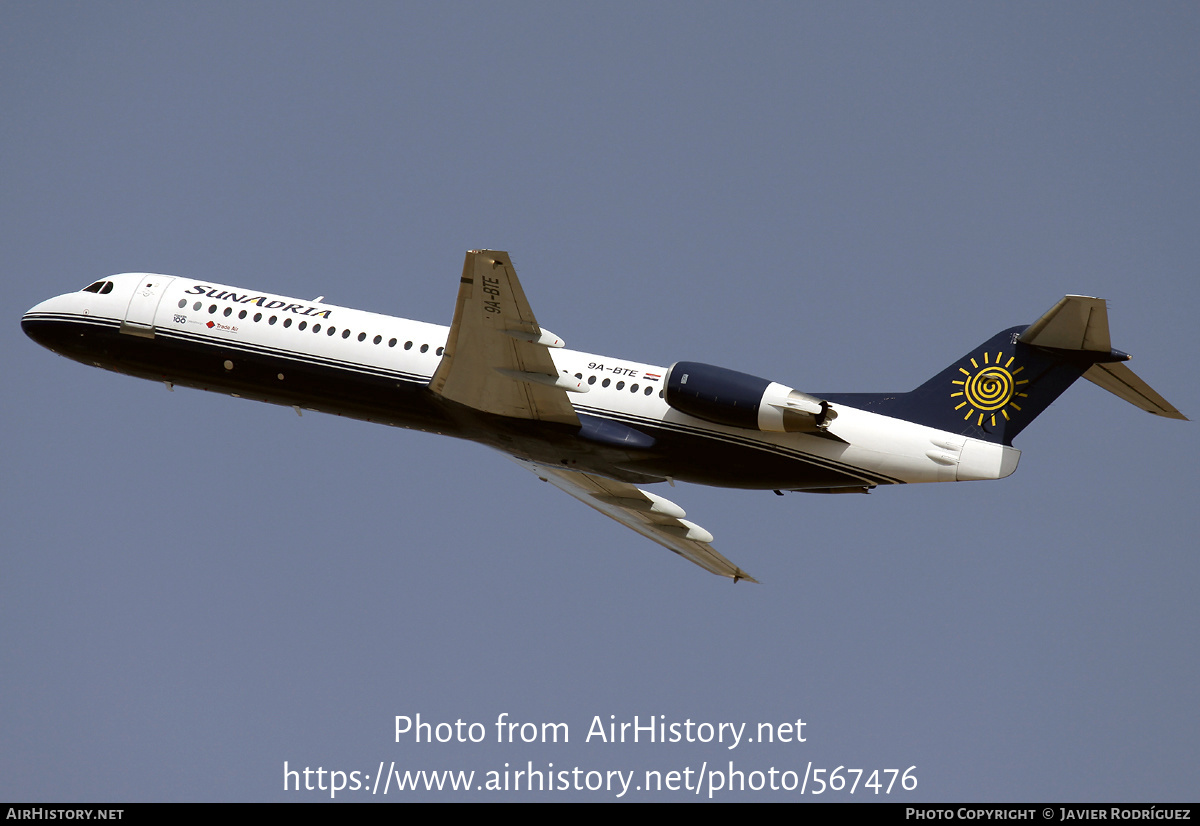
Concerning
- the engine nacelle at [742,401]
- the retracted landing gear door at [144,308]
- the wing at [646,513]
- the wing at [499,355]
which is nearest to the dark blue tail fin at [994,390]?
the engine nacelle at [742,401]

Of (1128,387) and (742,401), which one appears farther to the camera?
(742,401)

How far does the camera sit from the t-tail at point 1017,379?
27250mm

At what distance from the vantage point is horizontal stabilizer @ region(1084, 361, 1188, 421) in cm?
2658

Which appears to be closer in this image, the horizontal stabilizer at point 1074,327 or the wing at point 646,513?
the horizontal stabilizer at point 1074,327

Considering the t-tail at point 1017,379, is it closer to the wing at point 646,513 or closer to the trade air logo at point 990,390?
the trade air logo at point 990,390

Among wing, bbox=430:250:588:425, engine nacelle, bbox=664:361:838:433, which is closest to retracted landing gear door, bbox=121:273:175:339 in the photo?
wing, bbox=430:250:588:425

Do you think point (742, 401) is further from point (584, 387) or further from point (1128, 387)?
point (1128, 387)

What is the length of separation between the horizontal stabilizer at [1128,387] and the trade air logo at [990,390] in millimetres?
1525

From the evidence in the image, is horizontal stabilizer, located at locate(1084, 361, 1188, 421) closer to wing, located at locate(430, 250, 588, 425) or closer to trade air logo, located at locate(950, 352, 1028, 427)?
trade air logo, located at locate(950, 352, 1028, 427)

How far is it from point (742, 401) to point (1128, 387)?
7.97m

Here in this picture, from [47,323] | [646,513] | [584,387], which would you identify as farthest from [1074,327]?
[47,323]

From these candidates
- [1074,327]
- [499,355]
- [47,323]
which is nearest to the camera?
[1074,327]

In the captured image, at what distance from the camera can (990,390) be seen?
93.7ft
